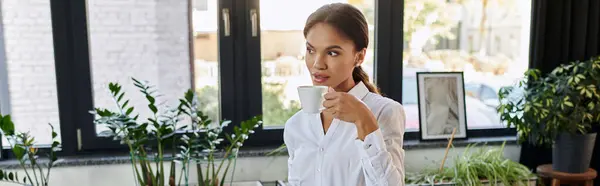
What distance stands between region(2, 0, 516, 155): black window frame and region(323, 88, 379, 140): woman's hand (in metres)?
1.59

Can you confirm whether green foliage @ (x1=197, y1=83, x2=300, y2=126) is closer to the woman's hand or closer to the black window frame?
the black window frame

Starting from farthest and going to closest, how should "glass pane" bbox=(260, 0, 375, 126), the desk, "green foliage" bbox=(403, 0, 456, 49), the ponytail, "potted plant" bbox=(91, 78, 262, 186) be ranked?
"green foliage" bbox=(403, 0, 456, 49), "glass pane" bbox=(260, 0, 375, 126), the desk, "potted plant" bbox=(91, 78, 262, 186), the ponytail

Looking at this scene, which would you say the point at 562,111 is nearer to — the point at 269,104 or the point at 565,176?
the point at 565,176

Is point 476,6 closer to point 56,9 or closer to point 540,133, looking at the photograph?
point 540,133

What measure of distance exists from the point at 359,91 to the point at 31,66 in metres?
1.92

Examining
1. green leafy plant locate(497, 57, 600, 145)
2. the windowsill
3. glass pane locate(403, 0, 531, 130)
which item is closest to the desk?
green leafy plant locate(497, 57, 600, 145)

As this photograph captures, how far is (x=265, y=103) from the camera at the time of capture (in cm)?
265

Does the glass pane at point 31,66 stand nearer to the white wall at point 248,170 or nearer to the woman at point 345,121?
the white wall at point 248,170

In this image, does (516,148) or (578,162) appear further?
(516,148)

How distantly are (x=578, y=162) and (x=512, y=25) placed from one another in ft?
2.92

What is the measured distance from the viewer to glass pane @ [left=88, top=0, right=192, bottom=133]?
→ 2.45 meters

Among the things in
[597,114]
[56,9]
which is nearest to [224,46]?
[56,9]

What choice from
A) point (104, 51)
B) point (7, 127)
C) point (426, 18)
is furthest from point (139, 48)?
point (426, 18)

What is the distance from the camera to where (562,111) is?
7.75 ft
